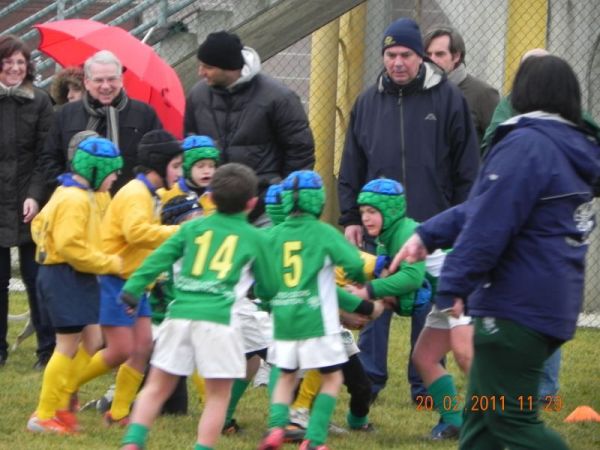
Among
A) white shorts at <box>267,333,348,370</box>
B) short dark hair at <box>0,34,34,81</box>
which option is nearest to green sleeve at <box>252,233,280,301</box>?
white shorts at <box>267,333,348,370</box>

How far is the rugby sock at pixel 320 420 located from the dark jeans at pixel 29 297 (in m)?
2.94

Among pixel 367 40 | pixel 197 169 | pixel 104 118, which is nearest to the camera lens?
pixel 197 169

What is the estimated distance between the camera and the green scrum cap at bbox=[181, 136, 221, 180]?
736 cm

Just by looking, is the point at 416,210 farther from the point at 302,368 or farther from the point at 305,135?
the point at 302,368

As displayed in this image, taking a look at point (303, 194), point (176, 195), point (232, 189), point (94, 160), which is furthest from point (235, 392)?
point (232, 189)

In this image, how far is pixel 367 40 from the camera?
47.6 feet

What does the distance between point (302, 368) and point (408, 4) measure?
10.2m

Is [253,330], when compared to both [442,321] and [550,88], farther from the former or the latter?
[550,88]

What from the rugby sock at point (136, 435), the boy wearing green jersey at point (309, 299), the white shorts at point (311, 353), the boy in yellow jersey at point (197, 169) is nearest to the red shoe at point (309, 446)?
the boy wearing green jersey at point (309, 299)

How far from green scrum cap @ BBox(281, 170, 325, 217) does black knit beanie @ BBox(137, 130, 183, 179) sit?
3.09 feet

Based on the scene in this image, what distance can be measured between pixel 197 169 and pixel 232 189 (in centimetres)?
127

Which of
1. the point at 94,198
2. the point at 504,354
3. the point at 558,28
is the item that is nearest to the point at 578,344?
the point at 558,28

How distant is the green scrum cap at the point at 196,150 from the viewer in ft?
24.1

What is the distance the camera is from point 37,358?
9.41 metres
